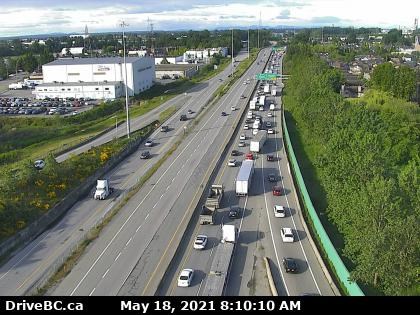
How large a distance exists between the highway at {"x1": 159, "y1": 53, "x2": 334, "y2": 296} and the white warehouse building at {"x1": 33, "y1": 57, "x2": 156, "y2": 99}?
51520 mm

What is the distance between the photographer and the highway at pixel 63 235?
71.8 feet

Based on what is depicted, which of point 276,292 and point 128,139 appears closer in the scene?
point 276,292

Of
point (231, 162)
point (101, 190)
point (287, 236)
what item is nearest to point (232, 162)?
point (231, 162)

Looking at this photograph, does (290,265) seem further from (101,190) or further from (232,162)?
(232,162)

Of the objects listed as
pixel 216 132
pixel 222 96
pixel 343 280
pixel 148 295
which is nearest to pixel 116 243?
pixel 148 295

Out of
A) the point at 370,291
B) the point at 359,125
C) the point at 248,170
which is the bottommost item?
the point at 370,291

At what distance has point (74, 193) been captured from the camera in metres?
32.0

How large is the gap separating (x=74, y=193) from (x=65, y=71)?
61411mm

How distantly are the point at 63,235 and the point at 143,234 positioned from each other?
15.2 feet

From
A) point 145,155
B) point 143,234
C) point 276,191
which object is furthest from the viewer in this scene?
point 145,155

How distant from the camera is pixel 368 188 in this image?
2303cm

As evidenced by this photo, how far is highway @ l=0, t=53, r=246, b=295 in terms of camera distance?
21.9m

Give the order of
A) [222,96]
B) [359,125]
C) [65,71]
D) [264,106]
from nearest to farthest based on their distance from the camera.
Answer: [359,125], [264,106], [222,96], [65,71]
